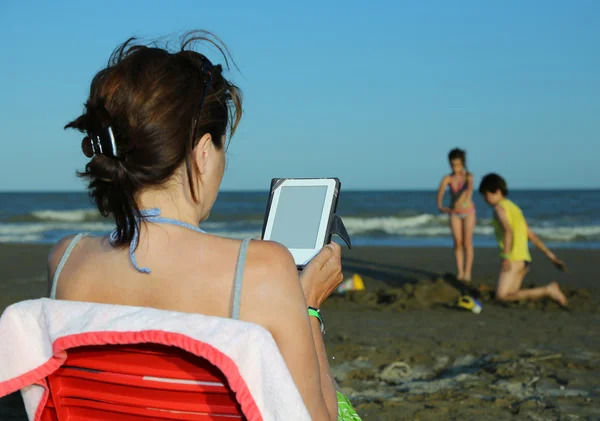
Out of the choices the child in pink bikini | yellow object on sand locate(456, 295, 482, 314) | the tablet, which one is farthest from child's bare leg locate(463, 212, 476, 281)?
the tablet

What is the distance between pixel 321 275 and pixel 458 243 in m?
7.19

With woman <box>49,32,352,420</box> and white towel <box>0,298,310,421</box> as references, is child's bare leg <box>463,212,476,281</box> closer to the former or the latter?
woman <box>49,32,352,420</box>

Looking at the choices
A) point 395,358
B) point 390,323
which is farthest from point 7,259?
point 395,358

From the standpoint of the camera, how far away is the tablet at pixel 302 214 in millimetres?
2168

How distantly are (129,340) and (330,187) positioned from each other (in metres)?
Answer: 1.00

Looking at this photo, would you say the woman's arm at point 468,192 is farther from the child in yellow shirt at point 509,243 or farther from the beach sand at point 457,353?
the child in yellow shirt at point 509,243

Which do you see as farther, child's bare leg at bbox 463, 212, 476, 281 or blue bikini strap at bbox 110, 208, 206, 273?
child's bare leg at bbox 463, 212, 476, 281

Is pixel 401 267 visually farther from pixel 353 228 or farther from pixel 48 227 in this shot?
pixel 48 227

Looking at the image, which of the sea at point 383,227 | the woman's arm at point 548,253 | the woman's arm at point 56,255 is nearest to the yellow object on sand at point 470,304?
the woman's arm at point 548,253

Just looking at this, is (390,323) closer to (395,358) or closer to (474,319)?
(474,319)

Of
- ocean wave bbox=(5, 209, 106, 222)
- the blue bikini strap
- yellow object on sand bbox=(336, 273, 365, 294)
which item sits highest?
the blue bikini strap

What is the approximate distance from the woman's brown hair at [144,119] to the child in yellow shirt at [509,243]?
5.86m

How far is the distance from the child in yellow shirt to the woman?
5640 millimetres

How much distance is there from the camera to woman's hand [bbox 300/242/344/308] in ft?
5.94
